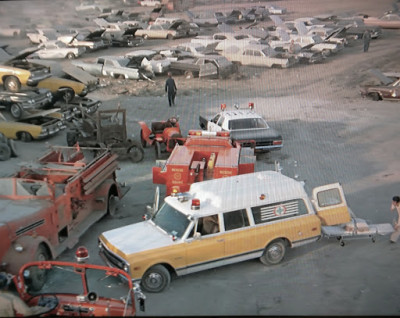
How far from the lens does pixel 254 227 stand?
886 cm

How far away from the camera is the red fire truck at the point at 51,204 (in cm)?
830

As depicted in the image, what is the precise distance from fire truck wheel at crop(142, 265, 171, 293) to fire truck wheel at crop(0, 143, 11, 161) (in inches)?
314

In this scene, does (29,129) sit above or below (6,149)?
above

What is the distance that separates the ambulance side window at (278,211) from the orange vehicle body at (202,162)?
6.49 ft

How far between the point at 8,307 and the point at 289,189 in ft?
16.4

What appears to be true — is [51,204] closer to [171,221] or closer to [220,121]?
[171,221]

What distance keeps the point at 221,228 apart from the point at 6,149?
27.2 ft

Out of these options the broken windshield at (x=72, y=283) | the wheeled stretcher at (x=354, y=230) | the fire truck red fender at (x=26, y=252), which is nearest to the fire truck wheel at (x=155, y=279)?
the broken windshield at (x=72, y=283)

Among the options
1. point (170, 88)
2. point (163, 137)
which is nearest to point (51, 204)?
point (163, 137)

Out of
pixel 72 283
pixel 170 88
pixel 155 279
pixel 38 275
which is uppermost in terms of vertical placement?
pixel 170 88

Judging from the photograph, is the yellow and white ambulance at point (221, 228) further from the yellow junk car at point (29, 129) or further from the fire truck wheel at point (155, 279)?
the yellow junk car at point (29, 129)

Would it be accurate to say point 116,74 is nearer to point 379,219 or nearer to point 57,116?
point 57,116

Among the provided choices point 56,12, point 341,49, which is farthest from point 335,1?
point 56,12

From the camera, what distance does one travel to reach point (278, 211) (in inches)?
358
